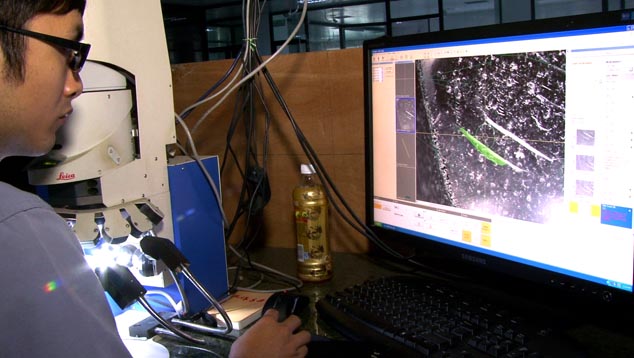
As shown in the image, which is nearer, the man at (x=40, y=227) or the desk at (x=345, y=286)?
the man at (x=40, y=227)

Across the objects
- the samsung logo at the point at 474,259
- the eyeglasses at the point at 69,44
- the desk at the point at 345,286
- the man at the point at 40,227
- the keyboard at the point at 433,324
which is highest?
the eyeglasses at the point at 69,44

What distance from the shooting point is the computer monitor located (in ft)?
2.53

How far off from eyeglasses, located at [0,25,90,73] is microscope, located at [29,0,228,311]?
0.16 meters

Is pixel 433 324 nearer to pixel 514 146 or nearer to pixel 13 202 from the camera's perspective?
pixel 514 146

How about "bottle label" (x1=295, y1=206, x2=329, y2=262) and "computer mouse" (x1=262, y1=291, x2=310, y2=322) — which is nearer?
"computer mouse" (x1=262, y1=291, x2=310, y2=322)

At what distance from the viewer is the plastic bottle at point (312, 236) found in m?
1.20

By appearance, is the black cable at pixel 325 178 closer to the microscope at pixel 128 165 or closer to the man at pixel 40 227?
the microscope at pixel 128 165

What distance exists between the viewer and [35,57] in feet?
2.14

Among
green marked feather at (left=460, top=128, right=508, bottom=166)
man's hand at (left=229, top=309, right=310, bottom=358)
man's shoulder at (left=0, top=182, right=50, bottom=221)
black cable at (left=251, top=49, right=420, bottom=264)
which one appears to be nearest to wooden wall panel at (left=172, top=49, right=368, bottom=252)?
black cable at (left=251, top=49, right=420, bottom=264)

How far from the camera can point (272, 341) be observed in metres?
0.87

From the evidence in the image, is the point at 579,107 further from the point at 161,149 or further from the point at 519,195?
the point at 161,149

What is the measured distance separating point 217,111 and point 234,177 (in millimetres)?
170

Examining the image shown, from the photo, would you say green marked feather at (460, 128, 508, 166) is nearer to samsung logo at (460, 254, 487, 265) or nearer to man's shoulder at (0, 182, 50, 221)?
samsung logo at (460, 254, 487, 265)

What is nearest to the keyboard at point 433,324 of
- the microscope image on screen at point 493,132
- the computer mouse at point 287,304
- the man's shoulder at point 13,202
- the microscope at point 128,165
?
the computer mouse at point 287,304
